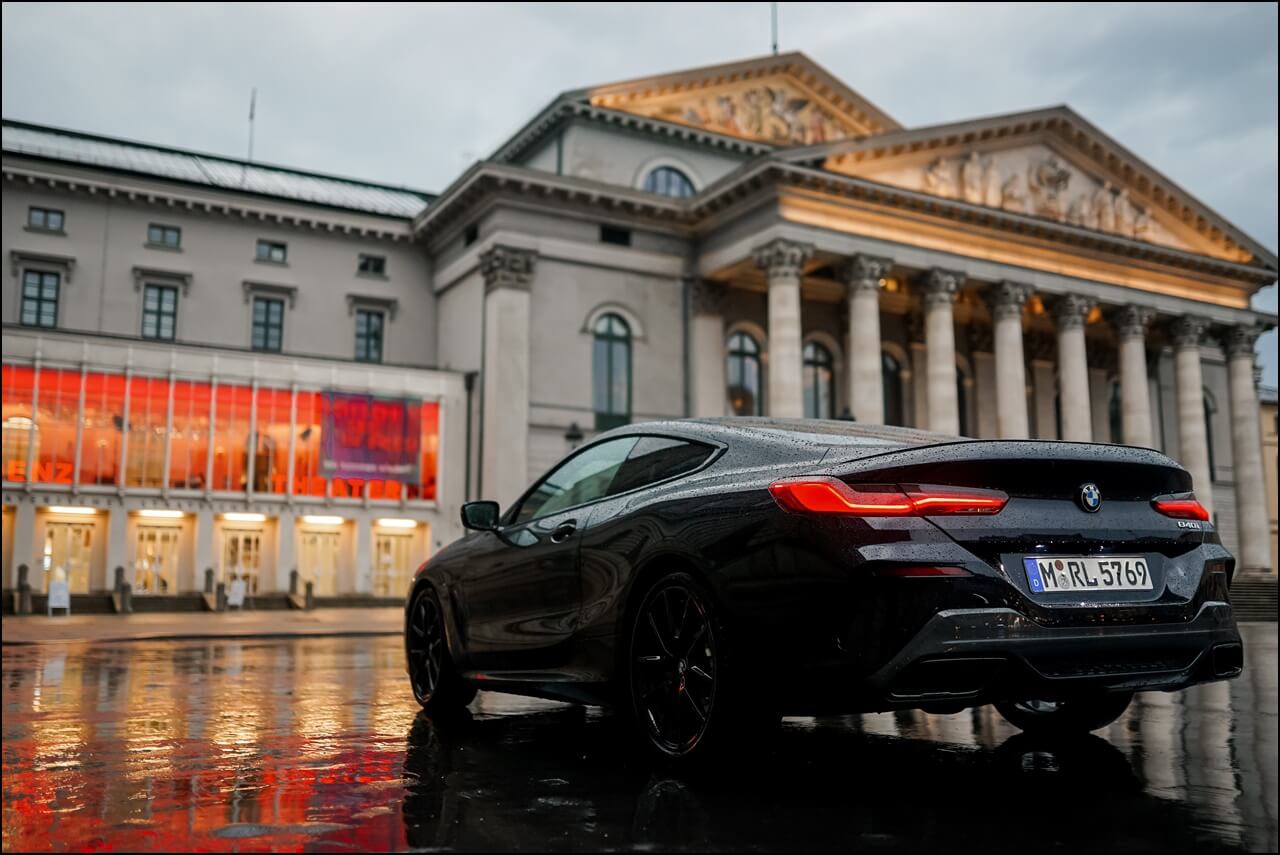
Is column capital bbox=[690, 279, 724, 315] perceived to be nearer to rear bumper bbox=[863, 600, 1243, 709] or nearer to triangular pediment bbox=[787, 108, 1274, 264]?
triangular pediment bbox=[787, 108, 1274, 264]

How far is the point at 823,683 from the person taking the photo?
4.32m

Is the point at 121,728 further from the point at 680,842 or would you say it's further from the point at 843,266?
the point at 843,266

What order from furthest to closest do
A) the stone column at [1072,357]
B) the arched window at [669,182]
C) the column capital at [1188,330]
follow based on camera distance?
the column capital at [1188,330]
the stone column at [1072,357]
the arched window at [669,182]

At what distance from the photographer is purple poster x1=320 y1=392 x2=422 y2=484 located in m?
35.8

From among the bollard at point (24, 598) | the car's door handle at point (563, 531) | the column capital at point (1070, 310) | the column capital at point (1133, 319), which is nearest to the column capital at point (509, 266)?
the bollard at point (24, 598)

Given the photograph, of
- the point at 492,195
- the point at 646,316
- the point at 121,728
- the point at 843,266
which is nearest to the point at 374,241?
the point at 492,195

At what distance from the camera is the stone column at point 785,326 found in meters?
34.7

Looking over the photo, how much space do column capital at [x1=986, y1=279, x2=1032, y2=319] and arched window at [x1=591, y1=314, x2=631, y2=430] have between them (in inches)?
500

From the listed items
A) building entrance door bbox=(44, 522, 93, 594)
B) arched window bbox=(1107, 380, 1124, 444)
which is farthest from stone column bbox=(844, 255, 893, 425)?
building entrance door bbox=(44, 522, 93, 594)

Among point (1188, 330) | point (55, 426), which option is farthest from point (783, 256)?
point (55, 426)

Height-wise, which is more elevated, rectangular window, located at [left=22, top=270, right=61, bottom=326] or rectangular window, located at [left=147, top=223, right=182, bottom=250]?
rectangular window, located at [left=147, top=223, right=182, bottom=250]

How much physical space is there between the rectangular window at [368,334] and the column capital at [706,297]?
1117 centimetres

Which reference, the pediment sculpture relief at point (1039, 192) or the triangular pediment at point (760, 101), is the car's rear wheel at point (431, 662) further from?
the pediment sculpture relief at point (1039, 192)

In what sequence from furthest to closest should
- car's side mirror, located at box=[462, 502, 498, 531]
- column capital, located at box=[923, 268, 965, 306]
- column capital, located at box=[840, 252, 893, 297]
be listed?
column capital, located at box=[923, 268, 965, 306], column capital, located at box=[840, 252, 893, 297], car's side mirror, located at box=[462, 502, 498, 531]
